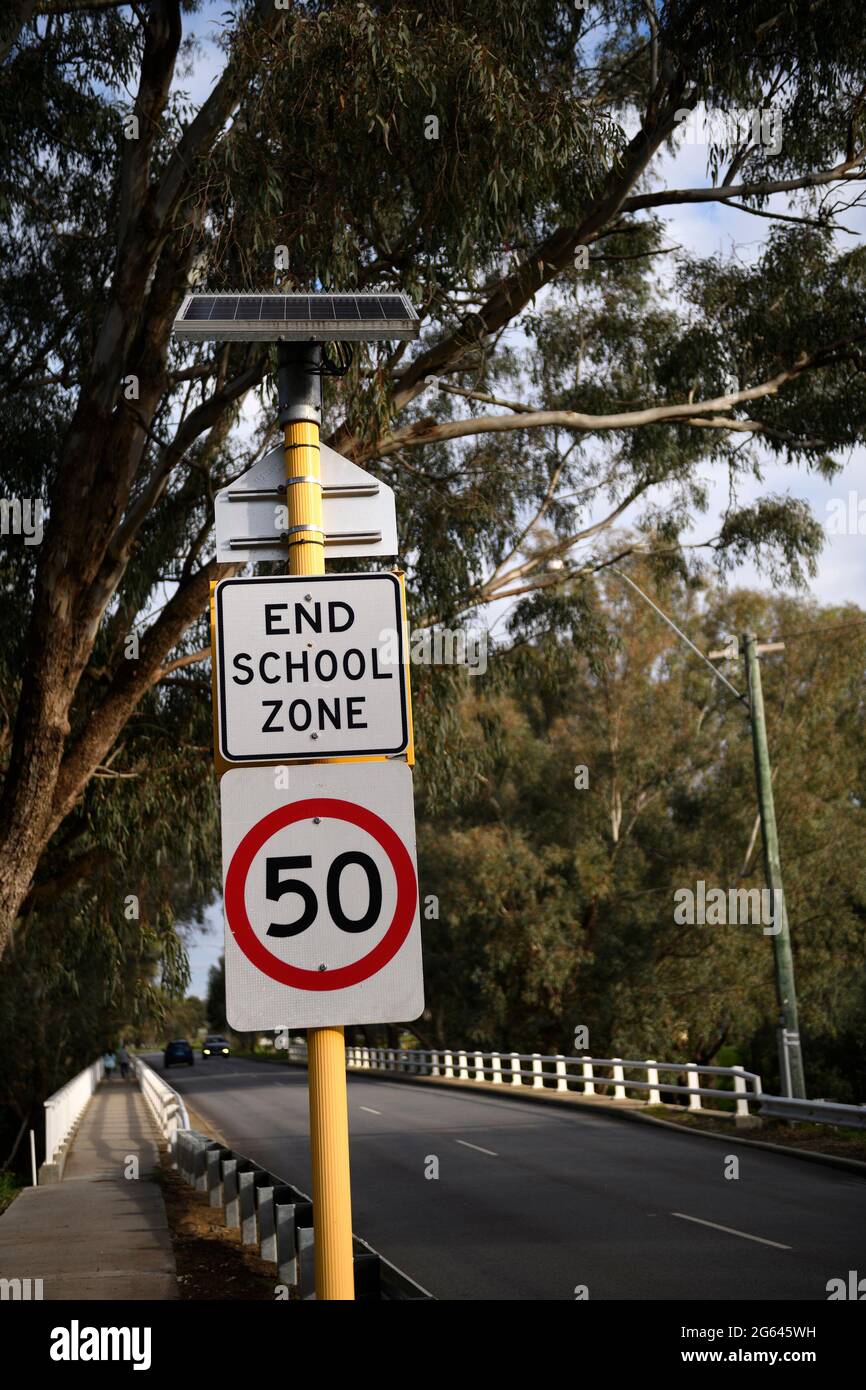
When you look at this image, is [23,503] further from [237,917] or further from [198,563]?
[237,917]

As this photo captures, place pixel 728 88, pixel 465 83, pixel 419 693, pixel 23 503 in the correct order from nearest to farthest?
pixel 465 83, pixel 728 88, pixel 23 503, pixel 419 693

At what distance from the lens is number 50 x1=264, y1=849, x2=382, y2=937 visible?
12.5 ft

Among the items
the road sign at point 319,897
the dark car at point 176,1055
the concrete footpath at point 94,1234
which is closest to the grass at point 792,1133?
the concrete footpath at point 94,1234

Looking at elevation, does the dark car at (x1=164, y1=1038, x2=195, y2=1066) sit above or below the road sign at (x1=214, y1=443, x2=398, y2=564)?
below

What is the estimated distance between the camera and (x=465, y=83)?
11281 mm

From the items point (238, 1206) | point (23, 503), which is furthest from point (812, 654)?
point (238, 1206)

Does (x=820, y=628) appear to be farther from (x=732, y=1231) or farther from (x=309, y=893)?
(x=309, y=893)

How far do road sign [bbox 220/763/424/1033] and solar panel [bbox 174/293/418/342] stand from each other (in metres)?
1.50

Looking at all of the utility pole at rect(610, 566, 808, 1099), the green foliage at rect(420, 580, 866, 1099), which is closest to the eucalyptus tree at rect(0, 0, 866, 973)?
the utility pole at rect(610, 566, 808, 1099)

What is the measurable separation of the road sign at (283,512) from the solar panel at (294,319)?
401 millimetres

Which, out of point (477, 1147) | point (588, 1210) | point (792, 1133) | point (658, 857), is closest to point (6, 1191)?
point (477, 1147)

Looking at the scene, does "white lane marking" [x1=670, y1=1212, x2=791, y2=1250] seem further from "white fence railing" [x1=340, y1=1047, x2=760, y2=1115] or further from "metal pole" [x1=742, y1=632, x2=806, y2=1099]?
"white fence railing" [x1=340, y1=1047, x2=760, y2=1115]
